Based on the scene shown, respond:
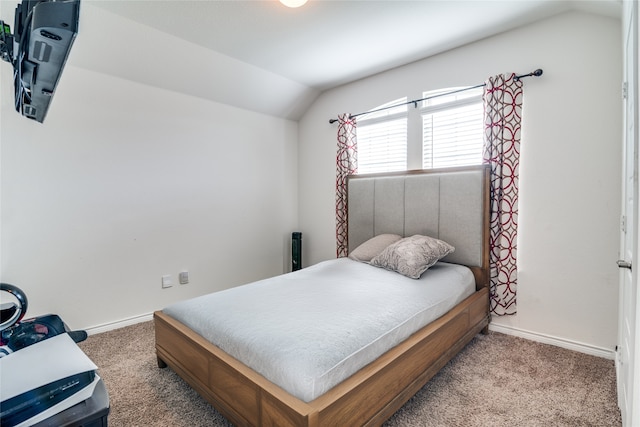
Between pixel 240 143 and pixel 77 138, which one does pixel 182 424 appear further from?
pixel 240 143

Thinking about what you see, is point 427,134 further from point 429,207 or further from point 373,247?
point 373,247

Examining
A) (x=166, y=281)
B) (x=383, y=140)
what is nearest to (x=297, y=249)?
(x=166, y=281)

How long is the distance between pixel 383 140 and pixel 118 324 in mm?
3084

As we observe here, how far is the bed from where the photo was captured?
1.24 m

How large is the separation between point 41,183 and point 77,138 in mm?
434

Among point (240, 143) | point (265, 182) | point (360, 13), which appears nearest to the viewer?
point (360, 13)

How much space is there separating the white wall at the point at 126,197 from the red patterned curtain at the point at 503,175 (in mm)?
2444

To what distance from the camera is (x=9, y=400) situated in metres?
0.56

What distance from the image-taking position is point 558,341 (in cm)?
238

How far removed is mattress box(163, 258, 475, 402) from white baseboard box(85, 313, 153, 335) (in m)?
1.17

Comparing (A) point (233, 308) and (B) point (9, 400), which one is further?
(A) point (233, 308)

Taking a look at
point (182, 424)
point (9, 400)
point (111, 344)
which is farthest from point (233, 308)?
point (111, 344)

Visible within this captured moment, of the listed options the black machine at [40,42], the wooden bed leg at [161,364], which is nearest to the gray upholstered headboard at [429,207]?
the wooden bed leg at [161,364]

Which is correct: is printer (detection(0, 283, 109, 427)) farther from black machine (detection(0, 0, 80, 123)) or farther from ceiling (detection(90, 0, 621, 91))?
ceiling (detection(90, 0, 621, 91))
